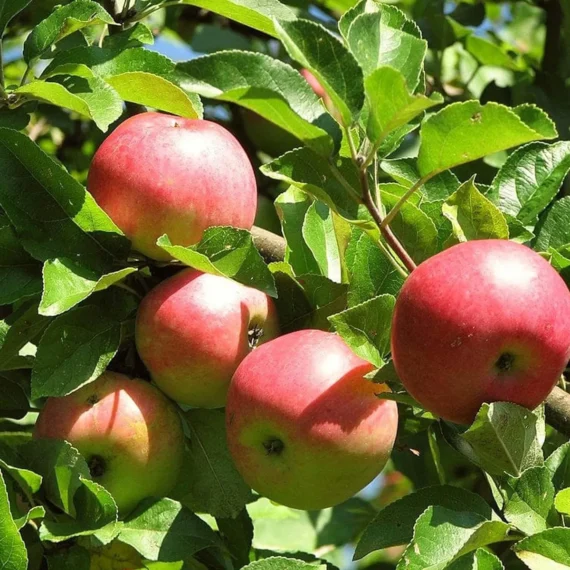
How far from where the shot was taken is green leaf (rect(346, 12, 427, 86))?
3.46 feet

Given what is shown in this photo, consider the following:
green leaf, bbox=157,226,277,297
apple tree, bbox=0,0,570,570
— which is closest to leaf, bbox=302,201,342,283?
apple tree, bbox=0,0,570,570

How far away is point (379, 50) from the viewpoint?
1076mm

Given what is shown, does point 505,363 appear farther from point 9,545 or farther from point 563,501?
point 9,545

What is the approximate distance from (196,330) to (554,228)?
20.0 inches

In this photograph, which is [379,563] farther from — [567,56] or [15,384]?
[567,56]

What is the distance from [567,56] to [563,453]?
140 centimetres

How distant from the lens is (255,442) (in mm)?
1245

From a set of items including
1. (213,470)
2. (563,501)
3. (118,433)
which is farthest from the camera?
(213,470)

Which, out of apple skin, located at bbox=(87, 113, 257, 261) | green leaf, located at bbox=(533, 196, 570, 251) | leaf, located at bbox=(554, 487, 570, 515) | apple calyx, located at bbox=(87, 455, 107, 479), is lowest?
apple calyx, located at bbox=(87, 455, 107, 479)

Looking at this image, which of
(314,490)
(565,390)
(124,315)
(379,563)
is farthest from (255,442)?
(379,563)

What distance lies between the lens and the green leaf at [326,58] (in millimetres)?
991

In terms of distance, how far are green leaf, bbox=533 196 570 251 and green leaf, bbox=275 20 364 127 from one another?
48cm

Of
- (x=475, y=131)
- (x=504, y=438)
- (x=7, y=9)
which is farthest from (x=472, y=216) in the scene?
(x=7, y=9)

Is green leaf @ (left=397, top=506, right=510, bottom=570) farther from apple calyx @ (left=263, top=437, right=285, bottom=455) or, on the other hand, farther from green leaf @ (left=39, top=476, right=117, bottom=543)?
green leaf @ (left=39, top=476, right=117, bottom=543)
